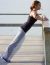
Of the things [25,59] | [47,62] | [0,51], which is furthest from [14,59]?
[47,62]

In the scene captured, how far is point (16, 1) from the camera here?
8039mm

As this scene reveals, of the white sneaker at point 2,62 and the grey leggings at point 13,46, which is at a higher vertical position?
the grey leggings at point 13,46

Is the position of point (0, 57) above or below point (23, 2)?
above

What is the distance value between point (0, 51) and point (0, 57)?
0.79 m

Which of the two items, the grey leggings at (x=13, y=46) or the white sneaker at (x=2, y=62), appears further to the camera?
the grey leggings at (x=13, y=46)

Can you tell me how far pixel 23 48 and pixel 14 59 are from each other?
594 mm

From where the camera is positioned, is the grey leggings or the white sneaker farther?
the grey leggings

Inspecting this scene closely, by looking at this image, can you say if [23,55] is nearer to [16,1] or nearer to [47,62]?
[47,62]

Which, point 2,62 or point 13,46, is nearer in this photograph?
point 2,62

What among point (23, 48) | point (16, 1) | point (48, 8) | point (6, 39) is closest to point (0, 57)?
point (23, 48)

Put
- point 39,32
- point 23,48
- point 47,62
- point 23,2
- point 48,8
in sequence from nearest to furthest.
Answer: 1. point 47,62
2. point 23,48
3. point 39,32
4. point 48,8
5. point 23,2

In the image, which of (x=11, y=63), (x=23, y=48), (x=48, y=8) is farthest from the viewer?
(x=48, y=8)

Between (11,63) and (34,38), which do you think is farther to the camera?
(34,38)

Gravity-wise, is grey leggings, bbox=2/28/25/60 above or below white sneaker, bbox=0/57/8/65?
above
